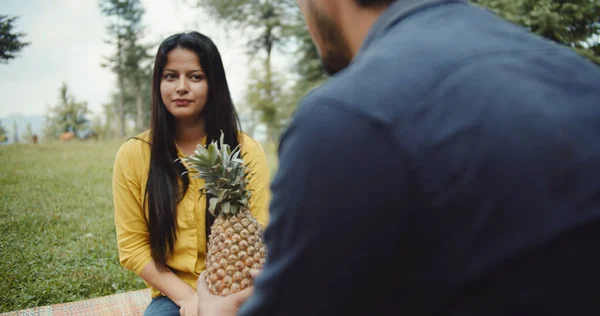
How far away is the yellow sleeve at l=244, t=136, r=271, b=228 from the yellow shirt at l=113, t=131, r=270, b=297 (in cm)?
9

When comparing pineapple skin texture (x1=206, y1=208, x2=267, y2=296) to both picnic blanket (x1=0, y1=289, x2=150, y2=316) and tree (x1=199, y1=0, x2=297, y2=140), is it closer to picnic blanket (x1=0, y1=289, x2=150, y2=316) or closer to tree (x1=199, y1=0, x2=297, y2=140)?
picnic blanket (x1=0, y1=289, x2=150, y2=316)

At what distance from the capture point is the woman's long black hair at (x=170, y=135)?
220cm

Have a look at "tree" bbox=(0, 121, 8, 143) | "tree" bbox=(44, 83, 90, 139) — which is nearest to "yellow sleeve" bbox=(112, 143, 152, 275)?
"tree" bbox=(0, 121, 8, 143)

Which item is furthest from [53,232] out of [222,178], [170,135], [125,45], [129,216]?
[222,178]

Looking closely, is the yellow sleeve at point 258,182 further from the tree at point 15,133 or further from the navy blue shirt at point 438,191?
the tree at point 15,133

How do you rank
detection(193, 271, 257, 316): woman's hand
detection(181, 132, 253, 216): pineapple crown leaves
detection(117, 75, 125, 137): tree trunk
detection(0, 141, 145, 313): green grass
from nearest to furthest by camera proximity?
detection(193, 271, 257, 316): woman's hand
detection(181, 132, 253, 216): pineapple crown leaves
detection(0, 141, 145, 313): green grass
detection(117, 75, 125, 137): tree trunk

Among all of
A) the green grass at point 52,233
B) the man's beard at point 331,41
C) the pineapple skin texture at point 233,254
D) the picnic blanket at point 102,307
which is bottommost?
the picnic blanket at point 102,307

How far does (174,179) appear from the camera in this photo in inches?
89.7

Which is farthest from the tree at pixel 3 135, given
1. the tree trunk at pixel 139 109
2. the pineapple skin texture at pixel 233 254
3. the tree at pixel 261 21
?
the tree at pixel 261 21

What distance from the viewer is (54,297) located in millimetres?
2998

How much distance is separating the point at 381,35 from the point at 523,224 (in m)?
0.38

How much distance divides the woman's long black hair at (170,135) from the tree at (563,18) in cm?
420

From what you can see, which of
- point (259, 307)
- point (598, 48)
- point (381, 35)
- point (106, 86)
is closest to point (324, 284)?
point (259, 307)

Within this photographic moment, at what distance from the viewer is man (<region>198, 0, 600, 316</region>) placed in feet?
2.14
